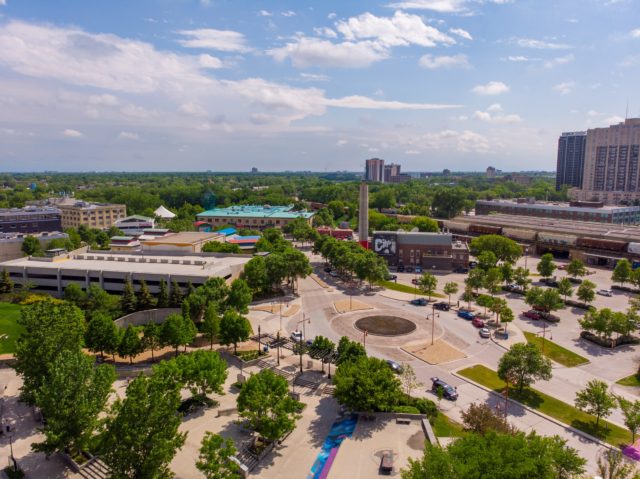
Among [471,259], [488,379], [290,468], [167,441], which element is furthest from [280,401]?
[471,259]

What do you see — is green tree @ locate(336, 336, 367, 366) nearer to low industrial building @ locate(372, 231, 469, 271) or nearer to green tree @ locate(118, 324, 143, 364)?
green tree @ locate(118, 324, 143, 364)

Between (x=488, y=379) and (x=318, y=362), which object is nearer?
(x=488, y=379)

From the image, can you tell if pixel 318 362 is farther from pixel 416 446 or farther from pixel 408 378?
pixel 416 446

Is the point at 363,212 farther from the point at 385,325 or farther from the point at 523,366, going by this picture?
the point at 523,366

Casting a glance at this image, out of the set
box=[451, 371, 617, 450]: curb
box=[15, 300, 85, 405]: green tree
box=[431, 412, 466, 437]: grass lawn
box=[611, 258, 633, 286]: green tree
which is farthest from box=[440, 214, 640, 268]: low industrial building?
box=[15, 300, 85, 405]: green tree

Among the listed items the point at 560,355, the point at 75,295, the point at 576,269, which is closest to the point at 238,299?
the point at 75,295

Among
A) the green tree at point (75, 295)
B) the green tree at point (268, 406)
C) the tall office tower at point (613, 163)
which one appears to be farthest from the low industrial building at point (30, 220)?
the tall office tower at point (613, 163)
